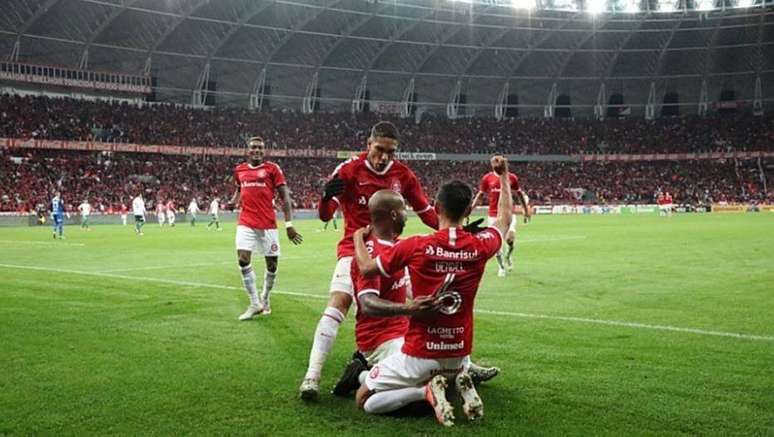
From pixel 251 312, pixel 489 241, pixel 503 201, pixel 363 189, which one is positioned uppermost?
pixel 363 189

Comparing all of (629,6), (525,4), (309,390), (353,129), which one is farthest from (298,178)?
(309,390)

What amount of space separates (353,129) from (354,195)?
66.8 metres

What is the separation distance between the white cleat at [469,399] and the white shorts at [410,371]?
0.52 ft

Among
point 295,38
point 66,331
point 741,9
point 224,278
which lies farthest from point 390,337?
point 741,9

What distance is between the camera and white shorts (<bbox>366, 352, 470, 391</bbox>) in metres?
5.58

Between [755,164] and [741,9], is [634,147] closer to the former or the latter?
[755,164]

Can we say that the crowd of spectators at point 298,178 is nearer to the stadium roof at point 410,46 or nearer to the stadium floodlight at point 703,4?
the stadium roof at point 410,46

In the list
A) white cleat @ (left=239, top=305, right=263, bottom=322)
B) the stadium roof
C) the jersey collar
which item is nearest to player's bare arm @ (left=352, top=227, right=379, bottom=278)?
the jersey collar

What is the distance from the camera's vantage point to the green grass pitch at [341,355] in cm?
548

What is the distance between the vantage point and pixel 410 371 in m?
5.61

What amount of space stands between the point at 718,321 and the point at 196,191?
5449 cm

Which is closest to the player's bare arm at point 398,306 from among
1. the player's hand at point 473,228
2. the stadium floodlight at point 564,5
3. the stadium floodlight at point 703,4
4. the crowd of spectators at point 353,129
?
the player's hand at point 473,228

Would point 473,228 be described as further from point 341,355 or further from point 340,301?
point 341,355

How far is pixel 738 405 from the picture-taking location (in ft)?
19.0
